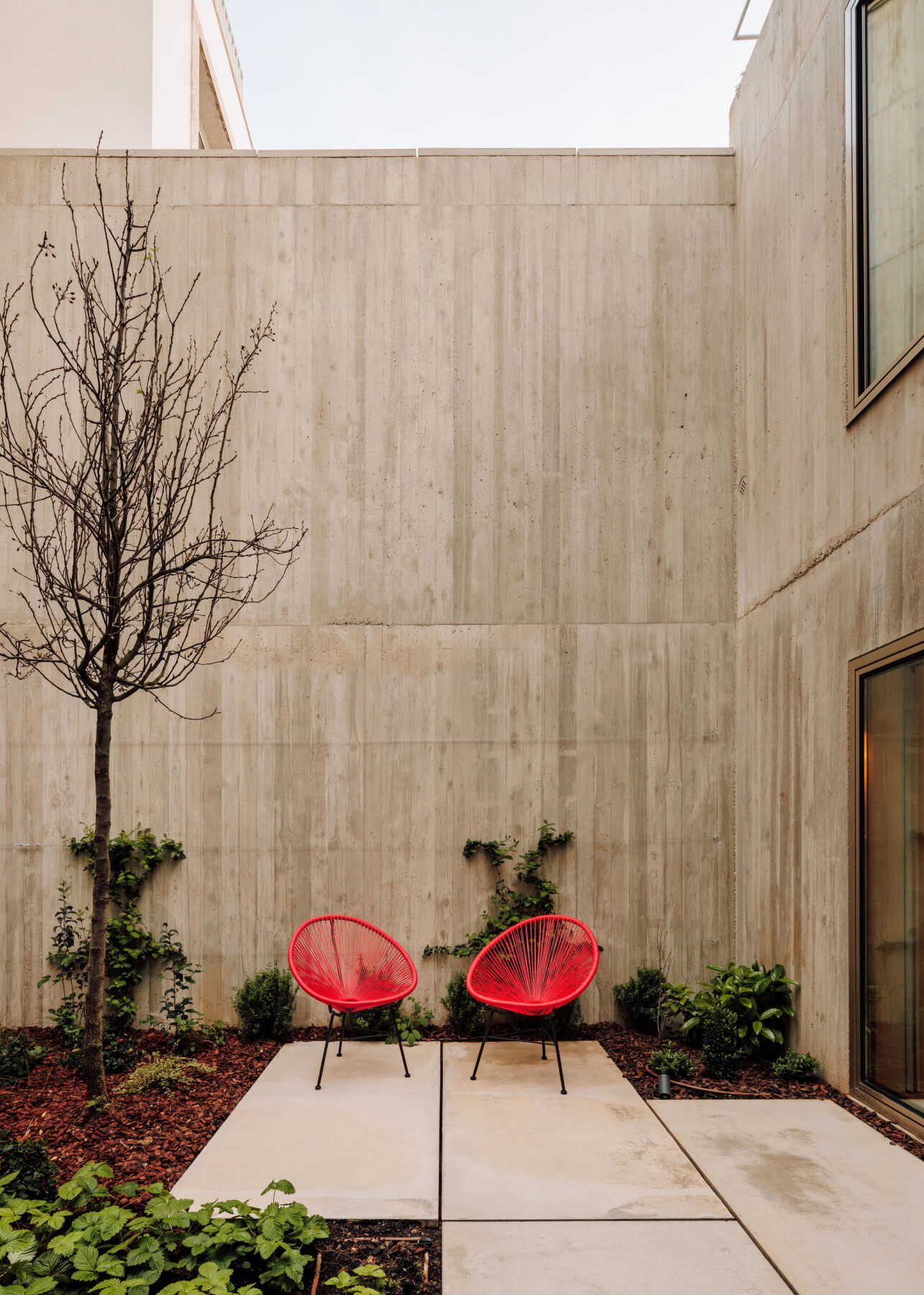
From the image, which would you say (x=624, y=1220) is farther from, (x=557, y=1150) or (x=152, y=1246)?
(x=152, y=1246)

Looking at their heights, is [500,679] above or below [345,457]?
below

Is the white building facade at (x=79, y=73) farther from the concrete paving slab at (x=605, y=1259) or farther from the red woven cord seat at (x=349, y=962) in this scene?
the concrete paving slab at (x=605, y=1259)

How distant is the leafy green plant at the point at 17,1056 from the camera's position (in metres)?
4.45

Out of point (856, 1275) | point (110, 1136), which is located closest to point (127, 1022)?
point (110, 1136)

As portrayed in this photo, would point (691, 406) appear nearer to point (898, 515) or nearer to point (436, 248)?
point (436, 248)

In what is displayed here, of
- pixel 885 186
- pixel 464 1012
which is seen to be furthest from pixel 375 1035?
pixel 885 186

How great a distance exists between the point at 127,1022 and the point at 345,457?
3535 millimetres

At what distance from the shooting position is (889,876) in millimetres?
3707

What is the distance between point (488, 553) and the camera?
5.65 metres

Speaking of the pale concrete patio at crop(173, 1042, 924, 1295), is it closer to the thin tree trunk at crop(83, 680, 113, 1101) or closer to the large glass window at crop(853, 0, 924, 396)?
the thin tree trunk at crop(83, 680, 113, 1101)

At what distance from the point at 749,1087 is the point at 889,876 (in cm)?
132

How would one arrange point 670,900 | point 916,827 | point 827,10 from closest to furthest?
point 916,827 → point 827,10 → point 670,900

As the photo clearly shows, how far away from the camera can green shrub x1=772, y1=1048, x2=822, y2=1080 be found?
434 centimetres

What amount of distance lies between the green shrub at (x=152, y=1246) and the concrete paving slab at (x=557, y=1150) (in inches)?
25.8
